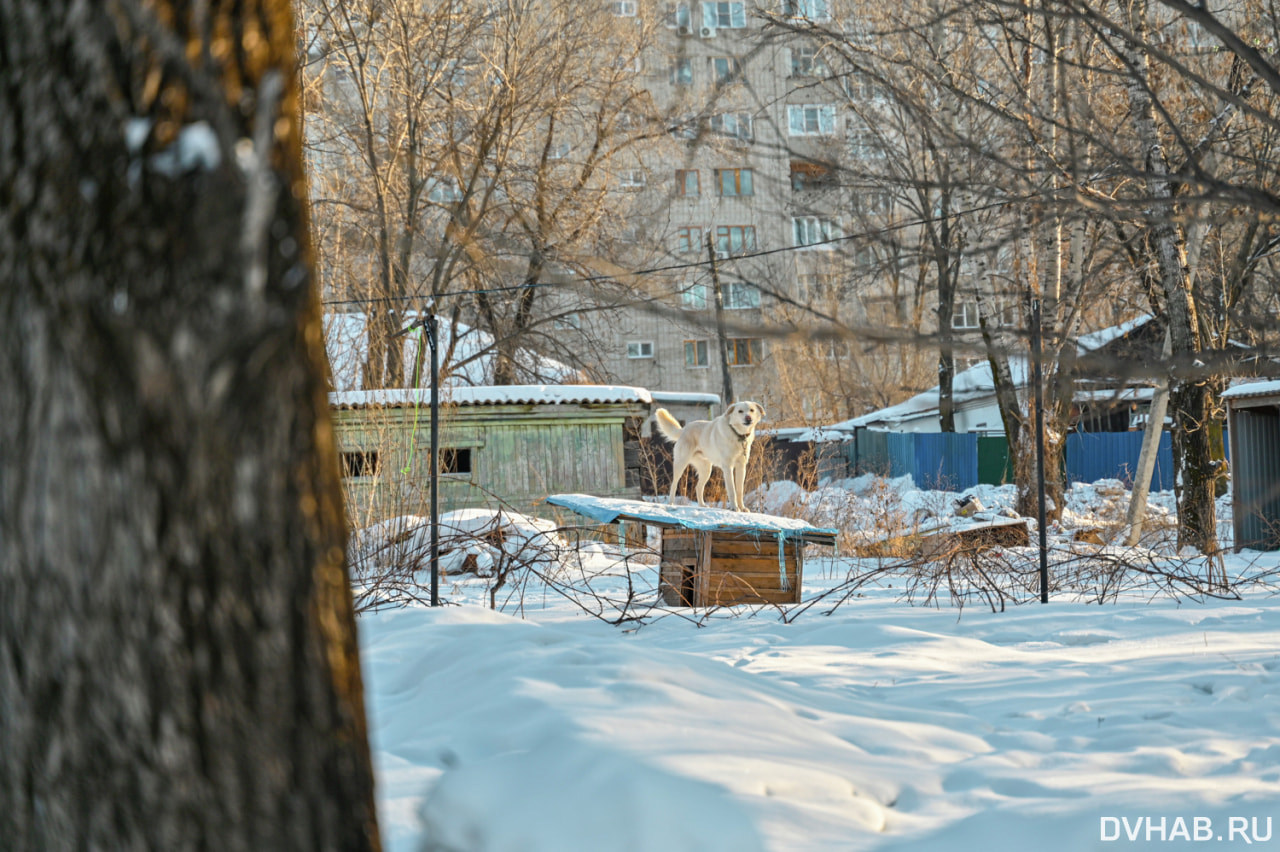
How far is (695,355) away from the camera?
37.1 metres

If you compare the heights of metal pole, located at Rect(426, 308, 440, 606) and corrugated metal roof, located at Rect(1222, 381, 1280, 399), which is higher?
corrugated metal roof, located at Rect(1222, 381, 1280, 399)

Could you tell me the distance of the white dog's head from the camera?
9.67 m

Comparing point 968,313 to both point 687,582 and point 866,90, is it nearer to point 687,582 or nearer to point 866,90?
point 687,582

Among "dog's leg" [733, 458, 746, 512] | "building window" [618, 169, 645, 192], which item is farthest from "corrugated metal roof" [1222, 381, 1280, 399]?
"building window" [618, 169, 645, 192]

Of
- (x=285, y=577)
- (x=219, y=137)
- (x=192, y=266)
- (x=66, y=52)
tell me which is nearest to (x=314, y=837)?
(x=285, y=577)

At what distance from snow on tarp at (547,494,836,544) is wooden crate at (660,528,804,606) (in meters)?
0.18

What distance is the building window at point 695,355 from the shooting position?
36906 mm

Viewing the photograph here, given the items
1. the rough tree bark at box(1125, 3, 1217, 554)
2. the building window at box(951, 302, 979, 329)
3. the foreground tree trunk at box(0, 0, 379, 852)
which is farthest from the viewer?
the building window at box(951, 302, 979, 329)

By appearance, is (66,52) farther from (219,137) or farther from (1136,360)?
(1136,360)

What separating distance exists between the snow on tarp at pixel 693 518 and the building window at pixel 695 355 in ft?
94.5

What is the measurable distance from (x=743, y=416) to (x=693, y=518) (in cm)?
244

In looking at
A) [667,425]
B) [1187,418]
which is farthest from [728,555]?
[1187,418]

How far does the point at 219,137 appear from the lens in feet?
4.50

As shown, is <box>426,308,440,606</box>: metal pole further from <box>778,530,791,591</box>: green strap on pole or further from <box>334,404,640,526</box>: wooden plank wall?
<box>334,404,640,526</box>: wooden plank wall
